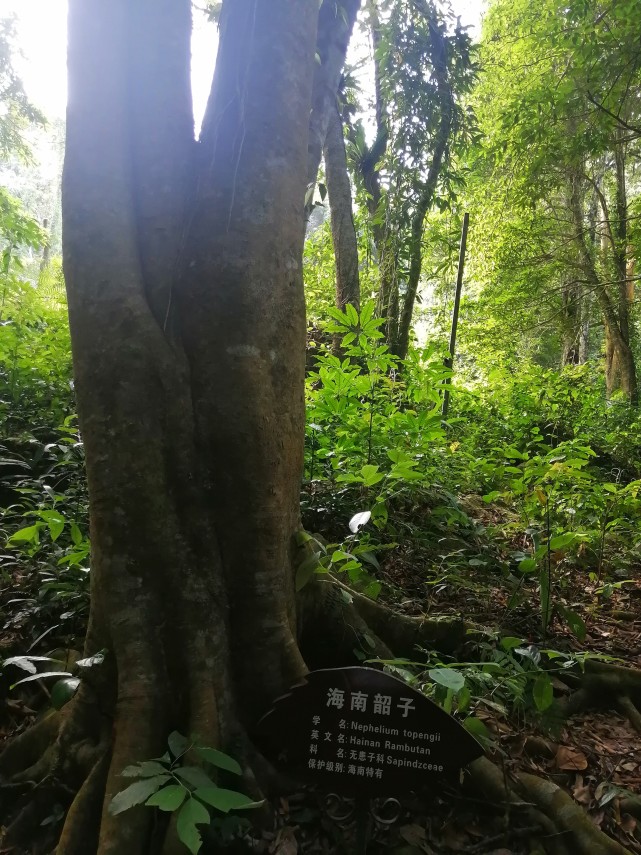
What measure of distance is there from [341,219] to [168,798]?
6.91 meters

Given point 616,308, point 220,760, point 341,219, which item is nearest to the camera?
point 220,760

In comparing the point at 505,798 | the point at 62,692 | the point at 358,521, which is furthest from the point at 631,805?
the point at 62,692

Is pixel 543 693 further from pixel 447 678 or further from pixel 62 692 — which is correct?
pixel 62 692

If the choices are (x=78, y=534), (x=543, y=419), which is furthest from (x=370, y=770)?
(x=543, y=419)

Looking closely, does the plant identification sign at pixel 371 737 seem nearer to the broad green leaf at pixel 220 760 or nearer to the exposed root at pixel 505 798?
the broad green leaf at pixel 220 760

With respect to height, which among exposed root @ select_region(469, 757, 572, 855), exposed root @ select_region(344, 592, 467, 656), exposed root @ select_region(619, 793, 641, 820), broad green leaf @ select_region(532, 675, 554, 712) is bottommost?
exposed root @ select_region(619, 793, 641, 820)

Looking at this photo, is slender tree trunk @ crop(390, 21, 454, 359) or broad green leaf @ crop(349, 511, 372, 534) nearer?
broad green leaf @ crop(349, 511, 372, 534)

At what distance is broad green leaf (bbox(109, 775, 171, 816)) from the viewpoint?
4.63 feet

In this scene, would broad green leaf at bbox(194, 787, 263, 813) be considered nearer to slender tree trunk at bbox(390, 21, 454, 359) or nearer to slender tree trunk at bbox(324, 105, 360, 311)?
slender tree trunk at bbox(390, 21, 454, 359)

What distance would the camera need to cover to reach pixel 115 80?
2027mm

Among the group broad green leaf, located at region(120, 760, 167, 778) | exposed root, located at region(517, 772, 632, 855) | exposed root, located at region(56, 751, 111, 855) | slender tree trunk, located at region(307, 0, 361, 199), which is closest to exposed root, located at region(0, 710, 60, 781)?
exposed root, located at region(56, 751, 111, 855)

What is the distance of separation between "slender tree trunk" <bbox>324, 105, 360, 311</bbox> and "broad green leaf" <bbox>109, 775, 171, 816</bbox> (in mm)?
6102

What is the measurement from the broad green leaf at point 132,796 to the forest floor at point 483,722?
0.51 metres

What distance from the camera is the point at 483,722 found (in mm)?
2309
